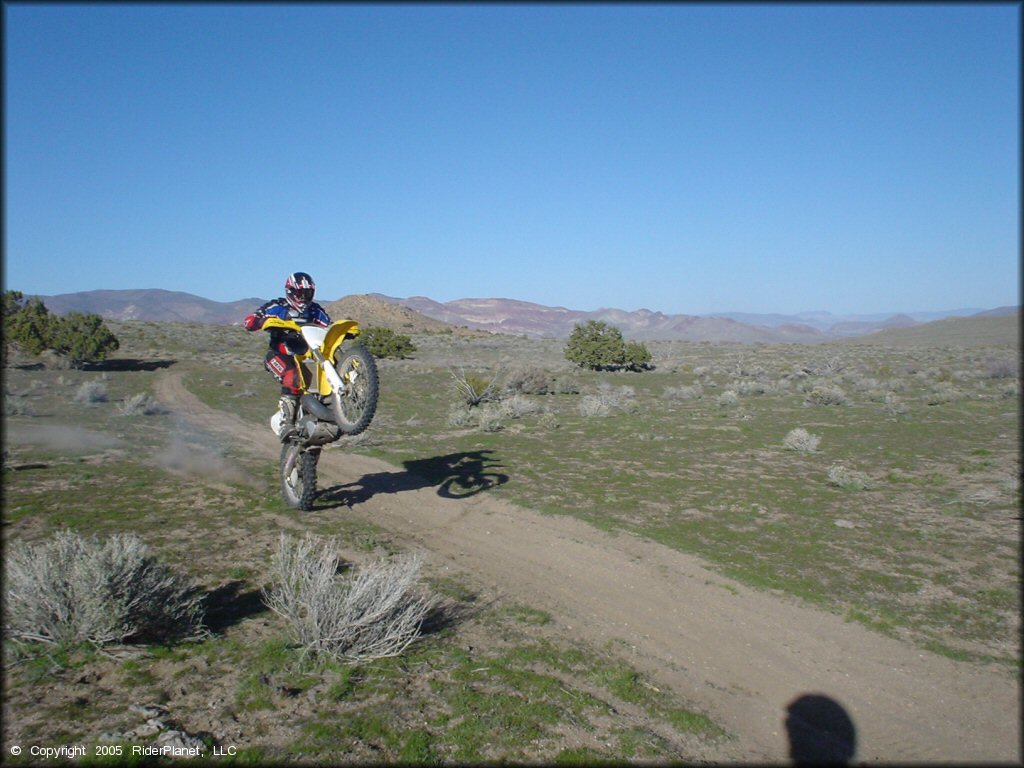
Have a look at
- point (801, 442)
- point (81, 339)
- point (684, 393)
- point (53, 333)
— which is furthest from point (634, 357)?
point (53, 333)

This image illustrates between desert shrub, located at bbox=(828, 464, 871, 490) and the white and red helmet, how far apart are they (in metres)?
10.0

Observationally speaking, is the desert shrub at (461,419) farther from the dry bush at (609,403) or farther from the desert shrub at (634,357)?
the desert shrub at (634,357)

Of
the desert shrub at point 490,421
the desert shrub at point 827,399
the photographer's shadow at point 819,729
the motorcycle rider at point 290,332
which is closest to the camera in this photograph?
the photographer's shadow at point 819,729

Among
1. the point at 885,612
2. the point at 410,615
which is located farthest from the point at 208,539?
the point at 885,612

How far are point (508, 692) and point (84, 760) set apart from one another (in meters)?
2.86

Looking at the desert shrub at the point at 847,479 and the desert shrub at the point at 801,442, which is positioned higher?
the desert shrub at the point at 801,442

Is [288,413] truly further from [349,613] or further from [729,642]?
[729,642]

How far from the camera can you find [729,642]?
6273 mm

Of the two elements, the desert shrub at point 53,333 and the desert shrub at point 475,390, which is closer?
the desert shrub at point 475,390

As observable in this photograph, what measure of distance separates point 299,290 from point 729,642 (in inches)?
269

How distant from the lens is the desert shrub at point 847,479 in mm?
11531

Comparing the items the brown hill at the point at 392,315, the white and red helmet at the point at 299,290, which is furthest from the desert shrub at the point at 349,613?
the brown hill at the point at 392,315

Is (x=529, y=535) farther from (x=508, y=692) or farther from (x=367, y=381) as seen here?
(x=508, y=692)

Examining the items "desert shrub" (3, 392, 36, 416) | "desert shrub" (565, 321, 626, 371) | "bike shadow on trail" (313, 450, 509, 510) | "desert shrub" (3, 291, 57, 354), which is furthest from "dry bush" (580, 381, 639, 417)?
"desert shrub" (3, 291, 57, 354)
